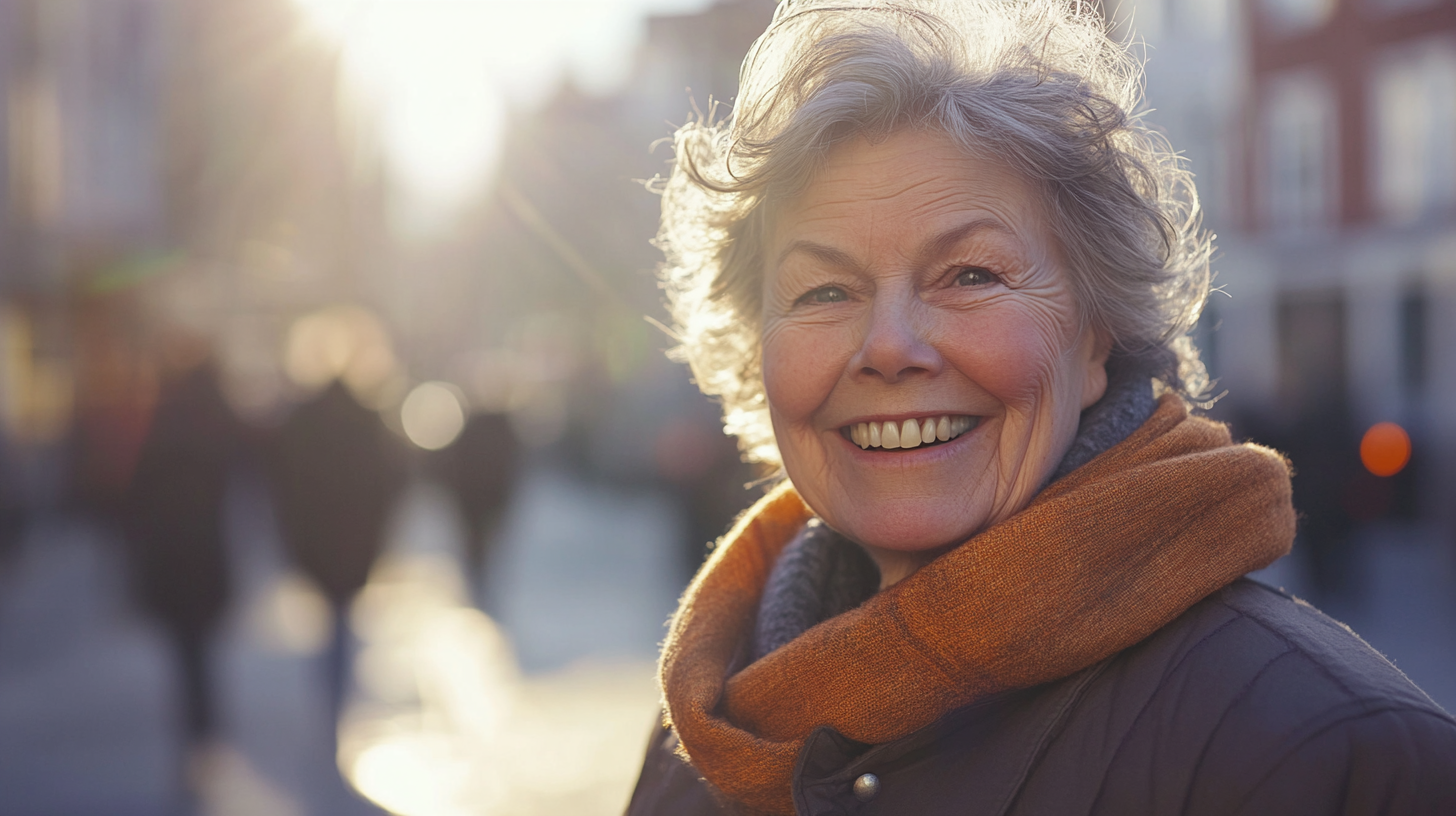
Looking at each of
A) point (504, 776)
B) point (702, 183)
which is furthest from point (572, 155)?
point (702, 183)

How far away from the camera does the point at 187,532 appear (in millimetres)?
5992

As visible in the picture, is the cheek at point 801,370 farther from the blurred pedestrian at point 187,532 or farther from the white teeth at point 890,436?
the blurred pedestrian at point 187,532

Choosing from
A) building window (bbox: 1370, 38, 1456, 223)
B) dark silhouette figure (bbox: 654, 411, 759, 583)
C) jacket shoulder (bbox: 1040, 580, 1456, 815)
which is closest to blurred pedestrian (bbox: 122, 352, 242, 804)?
dark silhouette figure (bbox: 654, 411, 759, 583)

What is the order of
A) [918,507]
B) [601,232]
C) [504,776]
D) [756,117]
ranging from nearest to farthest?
[918,507], [756,117], [504,776], [601,232]

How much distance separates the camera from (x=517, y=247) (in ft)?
169

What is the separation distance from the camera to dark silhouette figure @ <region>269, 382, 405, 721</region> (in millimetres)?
6836

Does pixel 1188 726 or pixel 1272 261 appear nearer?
pixel 1188 726

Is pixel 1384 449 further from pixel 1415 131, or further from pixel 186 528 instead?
pixel 1415 131

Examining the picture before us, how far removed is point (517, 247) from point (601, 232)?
2237cm

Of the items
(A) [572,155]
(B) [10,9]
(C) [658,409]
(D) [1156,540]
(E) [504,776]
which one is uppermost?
(A) [572,155]

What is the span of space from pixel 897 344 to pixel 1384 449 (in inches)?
389

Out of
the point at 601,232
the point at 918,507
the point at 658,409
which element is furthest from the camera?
the point at 601,232

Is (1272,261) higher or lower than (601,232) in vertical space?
lower

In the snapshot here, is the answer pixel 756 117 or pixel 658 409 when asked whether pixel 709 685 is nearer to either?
pixel 756 117
